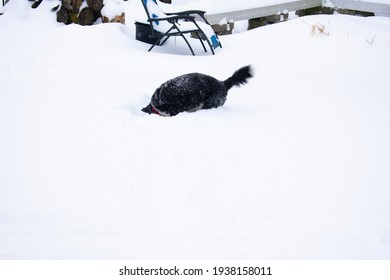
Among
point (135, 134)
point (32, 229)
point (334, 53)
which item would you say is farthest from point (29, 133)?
point (334, 53)

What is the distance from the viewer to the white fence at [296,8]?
7023 millimetres

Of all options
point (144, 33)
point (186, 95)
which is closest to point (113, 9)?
point (144, 33)

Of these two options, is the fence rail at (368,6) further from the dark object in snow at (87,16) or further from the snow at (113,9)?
the dark object in snow at (87,16)

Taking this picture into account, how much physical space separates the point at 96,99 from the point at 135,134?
84 cm

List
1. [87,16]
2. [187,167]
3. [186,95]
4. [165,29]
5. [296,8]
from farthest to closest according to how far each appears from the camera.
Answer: [296,8] → [87,16] → [165,29] → [186,95] → [187,167]

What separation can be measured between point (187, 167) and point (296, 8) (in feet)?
20.8

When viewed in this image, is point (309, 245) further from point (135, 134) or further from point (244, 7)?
point (244, 7)

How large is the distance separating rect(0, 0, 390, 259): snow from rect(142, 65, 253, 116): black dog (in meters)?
0.10

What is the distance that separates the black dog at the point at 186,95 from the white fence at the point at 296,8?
4.05 m

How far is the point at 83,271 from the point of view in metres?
1.43

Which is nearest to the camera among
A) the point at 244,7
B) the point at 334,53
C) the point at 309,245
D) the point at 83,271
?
the point at 83,271

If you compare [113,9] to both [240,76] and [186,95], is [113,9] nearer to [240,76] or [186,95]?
[240,76]

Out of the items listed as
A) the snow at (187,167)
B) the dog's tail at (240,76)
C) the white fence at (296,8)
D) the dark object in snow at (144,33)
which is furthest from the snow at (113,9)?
the dog's tail at (240,76)

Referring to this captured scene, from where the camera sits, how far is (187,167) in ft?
7.39
